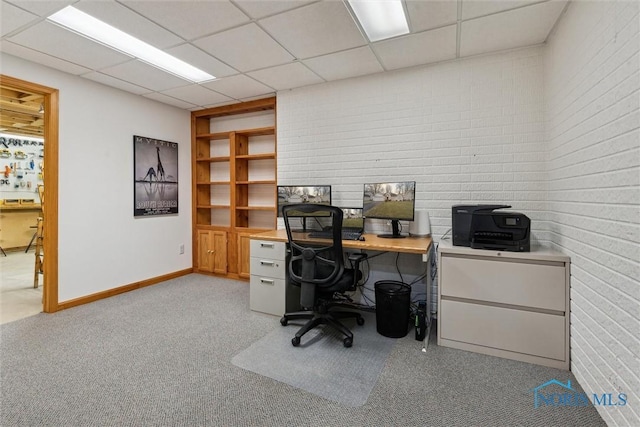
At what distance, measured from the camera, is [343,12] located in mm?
2158

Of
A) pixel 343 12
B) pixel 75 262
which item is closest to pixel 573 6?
pixel 343 12

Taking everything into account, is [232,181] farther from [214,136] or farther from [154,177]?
[154,177]

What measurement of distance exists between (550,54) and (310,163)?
2460 mm

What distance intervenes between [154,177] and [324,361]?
3.40 m

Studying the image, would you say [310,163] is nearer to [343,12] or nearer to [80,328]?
[343,12]

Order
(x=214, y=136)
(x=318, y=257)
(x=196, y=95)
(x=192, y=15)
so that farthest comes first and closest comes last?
1. (x=214, y=136)
2. (x=196, y=95)
3. (x=318, y=257)
4. (x=192, y=15)

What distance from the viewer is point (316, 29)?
2371 millimetres

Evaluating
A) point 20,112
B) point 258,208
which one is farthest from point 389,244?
point 20,112

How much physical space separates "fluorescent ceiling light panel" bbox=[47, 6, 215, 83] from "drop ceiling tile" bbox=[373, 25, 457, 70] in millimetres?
1926

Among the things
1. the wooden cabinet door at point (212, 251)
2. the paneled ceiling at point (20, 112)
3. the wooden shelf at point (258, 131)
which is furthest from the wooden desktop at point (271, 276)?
the paneled ceiling at point (20, 112)

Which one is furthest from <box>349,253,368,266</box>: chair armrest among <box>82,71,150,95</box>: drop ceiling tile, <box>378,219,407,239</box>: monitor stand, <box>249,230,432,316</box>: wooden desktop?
<box>82,71,150,95</box>: drop ceiling tile

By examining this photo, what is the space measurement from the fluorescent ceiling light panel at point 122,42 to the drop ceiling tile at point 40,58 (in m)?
0.70

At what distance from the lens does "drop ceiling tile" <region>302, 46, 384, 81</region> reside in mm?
2793

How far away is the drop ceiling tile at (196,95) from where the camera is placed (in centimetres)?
366
